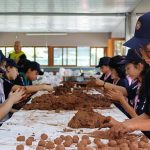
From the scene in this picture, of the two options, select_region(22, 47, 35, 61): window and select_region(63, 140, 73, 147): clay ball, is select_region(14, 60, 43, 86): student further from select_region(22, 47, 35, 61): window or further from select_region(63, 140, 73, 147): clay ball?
select_region(22, 47, 35, 61): window

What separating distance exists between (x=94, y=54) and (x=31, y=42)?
359 centimetres

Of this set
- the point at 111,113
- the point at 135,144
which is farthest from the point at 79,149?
the point at 111,113

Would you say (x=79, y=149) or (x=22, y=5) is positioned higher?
(x=22, y=5)

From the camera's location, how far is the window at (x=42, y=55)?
64.7 ft

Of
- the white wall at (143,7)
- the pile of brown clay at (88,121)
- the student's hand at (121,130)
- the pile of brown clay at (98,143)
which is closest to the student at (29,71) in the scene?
the pile of brown clay at (88,121)

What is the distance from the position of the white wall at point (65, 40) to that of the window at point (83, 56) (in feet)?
1.31

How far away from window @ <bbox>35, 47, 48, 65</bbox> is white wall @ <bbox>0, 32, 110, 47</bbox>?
334 mm

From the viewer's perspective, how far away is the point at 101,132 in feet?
8.11

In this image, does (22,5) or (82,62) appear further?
(82,62)

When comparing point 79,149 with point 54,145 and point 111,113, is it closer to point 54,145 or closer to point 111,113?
point 54,145

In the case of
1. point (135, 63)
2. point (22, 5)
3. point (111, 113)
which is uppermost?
point (22, 5)

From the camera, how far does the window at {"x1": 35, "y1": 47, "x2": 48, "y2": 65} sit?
19719 mm

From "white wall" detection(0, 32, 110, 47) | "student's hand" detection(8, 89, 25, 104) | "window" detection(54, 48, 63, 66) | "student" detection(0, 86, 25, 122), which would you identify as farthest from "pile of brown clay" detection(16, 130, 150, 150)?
"window" detection(54, 48, 63, 66)

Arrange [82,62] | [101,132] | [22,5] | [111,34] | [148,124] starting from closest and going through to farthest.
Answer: [148,124], [101,132], [22,5], [111,34], [82,62]
